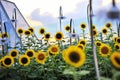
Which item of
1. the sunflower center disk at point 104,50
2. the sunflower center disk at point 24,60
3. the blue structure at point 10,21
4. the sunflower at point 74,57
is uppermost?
the blue structure at point 10,21

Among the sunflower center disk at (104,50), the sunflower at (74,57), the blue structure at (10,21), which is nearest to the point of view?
the sunflower at (74,57)

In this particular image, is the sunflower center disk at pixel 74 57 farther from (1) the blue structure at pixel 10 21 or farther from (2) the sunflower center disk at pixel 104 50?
(1) the blue structure at pixel 10 21

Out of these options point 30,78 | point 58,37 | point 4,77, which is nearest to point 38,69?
point 30,78

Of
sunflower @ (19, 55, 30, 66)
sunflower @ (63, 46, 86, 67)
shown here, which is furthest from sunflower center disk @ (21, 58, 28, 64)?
sunflower @ (63, 46, 86, 67)

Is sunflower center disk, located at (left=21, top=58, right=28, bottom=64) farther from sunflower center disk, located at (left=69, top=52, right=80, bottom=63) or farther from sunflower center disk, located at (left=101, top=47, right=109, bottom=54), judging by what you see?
sunflower center disk, located at (left=69, top=52, right=80, bottom=63)

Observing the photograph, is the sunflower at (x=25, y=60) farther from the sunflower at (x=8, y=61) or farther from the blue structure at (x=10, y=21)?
the blue structure at (x=10, y=21)

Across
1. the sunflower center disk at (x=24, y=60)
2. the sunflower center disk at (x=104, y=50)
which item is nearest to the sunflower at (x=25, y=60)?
the sunflower center disk at (x=24, y=60)

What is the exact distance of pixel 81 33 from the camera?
4098 mm

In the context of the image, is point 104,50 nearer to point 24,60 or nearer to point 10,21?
point 24,60

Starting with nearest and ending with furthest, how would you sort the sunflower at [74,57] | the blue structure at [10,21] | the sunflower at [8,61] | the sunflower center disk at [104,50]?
the sunflower at [74,57] < the sunflower center disk at [104,50] < the sunflower at [8,61] < the blue structure at [10,21]

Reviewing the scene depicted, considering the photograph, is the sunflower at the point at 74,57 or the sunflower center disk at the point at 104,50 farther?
the sunflower center disk at the point at 104,50

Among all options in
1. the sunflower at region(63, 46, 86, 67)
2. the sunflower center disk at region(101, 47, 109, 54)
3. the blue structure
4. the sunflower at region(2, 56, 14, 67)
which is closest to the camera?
the sunflower at region(63, 46, 86, 67)

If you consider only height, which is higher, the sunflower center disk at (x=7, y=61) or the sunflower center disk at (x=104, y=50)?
the sunflower center disk at (x=104, y=50)

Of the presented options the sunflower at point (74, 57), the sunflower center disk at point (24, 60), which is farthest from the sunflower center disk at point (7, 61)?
the sunflower at point (74, 57)
